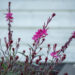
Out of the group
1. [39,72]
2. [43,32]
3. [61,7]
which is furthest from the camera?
[61,7]

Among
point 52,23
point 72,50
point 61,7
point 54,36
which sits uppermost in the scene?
point 61,7

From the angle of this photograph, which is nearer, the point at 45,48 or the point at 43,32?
the point at 43,32

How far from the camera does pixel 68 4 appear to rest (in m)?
3.06

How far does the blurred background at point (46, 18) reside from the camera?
120 inches

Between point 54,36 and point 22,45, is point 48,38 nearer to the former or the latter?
point 54,36

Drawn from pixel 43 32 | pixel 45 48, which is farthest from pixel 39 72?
pixel 45 48

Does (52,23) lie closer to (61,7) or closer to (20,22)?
(61,7)

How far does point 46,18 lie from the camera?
9.98 feet

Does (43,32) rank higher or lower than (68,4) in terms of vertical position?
lower

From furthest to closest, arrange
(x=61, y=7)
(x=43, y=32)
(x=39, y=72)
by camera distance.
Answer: (x=61, y=7)
(x=39, y=72)
(x=43, y=32)

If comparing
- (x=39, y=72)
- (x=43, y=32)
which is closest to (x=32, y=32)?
(x=39, y=72)

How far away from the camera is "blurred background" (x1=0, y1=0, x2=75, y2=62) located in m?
3.05

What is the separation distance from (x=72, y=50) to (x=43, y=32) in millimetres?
1839

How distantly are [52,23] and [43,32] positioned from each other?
5.74 ft
